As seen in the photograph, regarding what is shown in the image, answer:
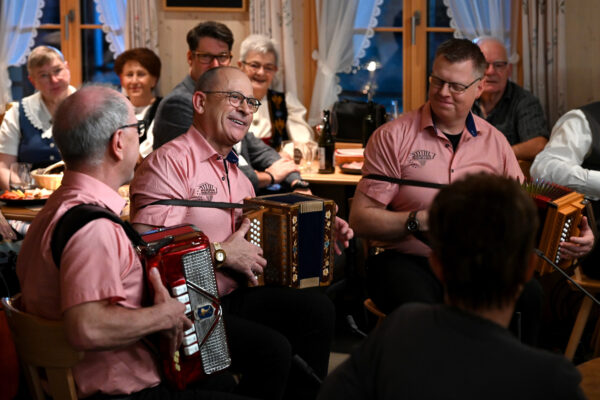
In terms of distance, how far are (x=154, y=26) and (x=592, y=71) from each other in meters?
3.17

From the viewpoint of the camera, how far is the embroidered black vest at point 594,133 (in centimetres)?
346

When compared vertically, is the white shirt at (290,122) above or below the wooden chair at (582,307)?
above

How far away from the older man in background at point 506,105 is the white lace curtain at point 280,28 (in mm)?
1405

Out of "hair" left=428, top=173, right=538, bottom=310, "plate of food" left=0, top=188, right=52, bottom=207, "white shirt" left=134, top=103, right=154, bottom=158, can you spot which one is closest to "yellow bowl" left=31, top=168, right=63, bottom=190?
"plate of food" left=0, top=188, right=52, bottom=207

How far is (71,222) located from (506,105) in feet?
11.4

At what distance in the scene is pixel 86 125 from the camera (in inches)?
71.6

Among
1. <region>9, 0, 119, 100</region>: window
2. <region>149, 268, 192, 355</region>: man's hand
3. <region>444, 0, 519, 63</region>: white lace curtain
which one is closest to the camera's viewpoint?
<region>149, 268, 192, 355</region>: man's hand

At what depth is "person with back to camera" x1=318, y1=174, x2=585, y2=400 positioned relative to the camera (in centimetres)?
114

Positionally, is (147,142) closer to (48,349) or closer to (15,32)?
(15,32)

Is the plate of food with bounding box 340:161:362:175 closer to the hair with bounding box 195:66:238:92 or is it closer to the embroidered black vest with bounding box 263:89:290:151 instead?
the embroidered black vest with bounding box 263:89:290:151

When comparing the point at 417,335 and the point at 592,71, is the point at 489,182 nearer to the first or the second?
the point at 417,335

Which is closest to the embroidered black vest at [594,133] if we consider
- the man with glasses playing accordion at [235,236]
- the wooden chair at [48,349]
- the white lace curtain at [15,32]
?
the man with glasses playing accordion at [235,236]

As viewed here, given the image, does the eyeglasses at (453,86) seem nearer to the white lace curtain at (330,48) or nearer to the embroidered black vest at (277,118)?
the embroidered black vest at (277,118)

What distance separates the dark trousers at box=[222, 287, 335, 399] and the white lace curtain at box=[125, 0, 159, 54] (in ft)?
10.9
